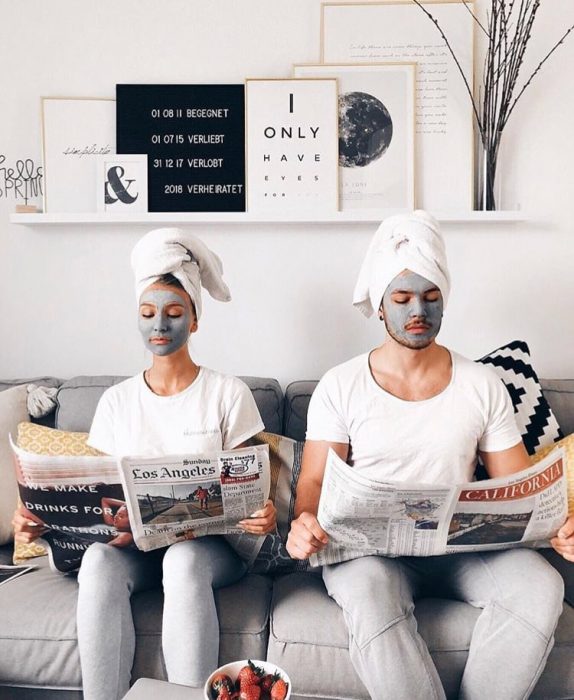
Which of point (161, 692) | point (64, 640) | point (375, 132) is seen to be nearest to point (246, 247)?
point (375, 132)

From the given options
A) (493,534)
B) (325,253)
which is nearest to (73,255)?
(325,253)

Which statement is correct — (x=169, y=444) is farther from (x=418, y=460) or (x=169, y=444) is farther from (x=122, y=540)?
(x=418, y=460)

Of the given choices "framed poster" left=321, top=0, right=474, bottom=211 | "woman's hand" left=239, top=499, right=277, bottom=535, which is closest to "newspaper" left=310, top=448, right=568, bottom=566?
"woman's hand" left=239, top=499, right=277, bottom=535

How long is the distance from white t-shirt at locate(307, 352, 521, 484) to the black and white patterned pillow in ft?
0.87

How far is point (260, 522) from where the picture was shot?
1.60 m

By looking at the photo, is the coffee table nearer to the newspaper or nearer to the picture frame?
the newspaper

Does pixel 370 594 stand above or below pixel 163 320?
below

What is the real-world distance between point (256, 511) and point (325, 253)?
3.46 feet

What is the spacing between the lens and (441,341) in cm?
242

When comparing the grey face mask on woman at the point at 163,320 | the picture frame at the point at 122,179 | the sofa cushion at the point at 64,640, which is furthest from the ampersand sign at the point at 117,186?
the sofa cushion at the point at 64,640

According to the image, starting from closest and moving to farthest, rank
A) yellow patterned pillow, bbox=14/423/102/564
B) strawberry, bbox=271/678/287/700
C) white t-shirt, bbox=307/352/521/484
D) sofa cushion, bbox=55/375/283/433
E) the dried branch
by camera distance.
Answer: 1. strawberry, bbox=271/678/287/700
2. white t-shirt, bbox=307/352/521/484
3. yellow patterned pillow, bbox=14/423/102/564
4. sofa cushion, bbox=55/375/283/433
5. the dried branch

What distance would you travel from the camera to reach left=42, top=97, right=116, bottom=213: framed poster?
7.74ft

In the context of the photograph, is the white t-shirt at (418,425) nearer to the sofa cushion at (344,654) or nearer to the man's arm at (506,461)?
the man's arm at (506,461)

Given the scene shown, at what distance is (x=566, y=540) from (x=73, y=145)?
5.95ft
